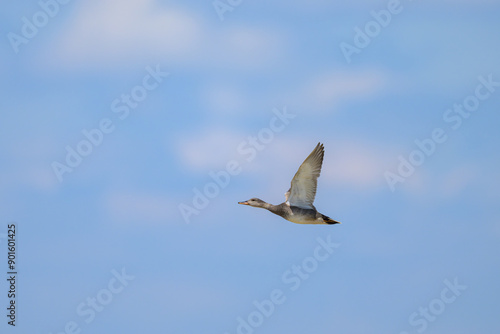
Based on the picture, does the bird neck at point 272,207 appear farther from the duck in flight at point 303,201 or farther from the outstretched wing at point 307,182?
the outstretched wing at point 307,182

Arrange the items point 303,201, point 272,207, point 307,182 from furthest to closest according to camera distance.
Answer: point 272,207
point 303,201
point 307,182

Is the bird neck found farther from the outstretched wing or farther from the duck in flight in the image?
the outstretched wing

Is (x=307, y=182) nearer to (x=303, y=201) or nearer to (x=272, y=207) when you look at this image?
(x=303, y=201)

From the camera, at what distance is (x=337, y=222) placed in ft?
164

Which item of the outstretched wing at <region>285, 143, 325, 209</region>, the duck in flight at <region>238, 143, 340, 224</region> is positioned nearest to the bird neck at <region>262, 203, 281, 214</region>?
the duck in flight at <region>238, 143, 340, 224</region>

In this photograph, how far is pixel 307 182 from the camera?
4959 cm

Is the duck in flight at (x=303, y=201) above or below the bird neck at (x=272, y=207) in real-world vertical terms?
above

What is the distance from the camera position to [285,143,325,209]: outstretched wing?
48.9m

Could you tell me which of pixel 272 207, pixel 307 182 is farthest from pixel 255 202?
pixel 307 182

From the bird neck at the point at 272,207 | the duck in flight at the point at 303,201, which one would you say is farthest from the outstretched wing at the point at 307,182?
the bird neck at the point at 272,207

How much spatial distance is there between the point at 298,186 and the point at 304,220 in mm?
1330

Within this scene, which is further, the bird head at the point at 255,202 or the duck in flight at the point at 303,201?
the bird head at the point at 255,202

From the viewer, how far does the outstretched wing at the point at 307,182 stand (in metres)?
48.9

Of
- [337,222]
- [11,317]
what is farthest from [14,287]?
[337,222]
